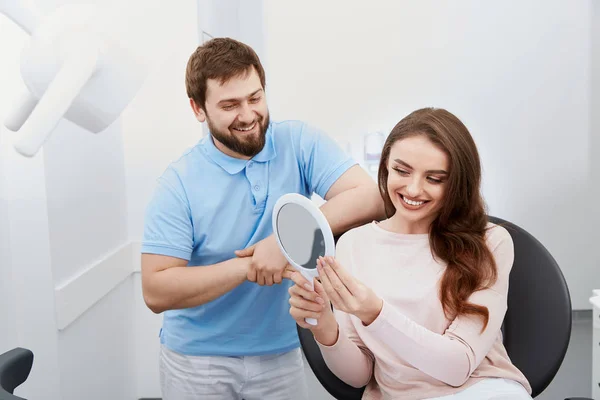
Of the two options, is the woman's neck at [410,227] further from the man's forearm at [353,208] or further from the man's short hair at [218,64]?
the man's short hair at [218,64]

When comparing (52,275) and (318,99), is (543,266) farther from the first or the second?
(318,99)

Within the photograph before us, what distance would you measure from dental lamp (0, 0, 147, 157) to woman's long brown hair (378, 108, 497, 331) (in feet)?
2.44

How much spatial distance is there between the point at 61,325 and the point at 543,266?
129 cm

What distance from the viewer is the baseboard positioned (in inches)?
65.4

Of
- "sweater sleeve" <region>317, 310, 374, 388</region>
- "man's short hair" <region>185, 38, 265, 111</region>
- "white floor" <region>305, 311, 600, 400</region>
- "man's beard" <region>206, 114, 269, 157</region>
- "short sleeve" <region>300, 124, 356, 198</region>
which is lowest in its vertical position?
"white floor" <region>305, 311, 600, 400</region>

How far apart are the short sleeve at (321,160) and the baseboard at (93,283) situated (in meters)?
0.81

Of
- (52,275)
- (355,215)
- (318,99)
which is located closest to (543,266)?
(355,215)

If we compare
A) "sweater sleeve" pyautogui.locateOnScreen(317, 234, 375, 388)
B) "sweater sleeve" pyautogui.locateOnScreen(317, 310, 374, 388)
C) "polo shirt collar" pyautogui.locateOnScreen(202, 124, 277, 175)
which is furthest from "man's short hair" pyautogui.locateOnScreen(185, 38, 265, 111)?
"sweater sleeve" pyautogui.locateOnScreen(317, 310, 374, 388)

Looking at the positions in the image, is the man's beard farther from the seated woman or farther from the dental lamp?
the dental lamp

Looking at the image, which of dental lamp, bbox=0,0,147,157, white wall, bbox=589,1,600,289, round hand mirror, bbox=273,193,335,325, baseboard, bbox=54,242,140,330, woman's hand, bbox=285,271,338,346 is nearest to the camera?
dental lamp, bbox=0,0,147,157

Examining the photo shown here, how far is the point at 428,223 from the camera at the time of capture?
131cm

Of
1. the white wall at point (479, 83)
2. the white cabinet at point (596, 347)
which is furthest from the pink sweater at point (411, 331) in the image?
the white wall at point (479, 83)

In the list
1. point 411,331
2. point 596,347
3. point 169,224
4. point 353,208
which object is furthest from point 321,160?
point 596,347

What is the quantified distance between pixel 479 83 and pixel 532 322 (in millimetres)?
1479
